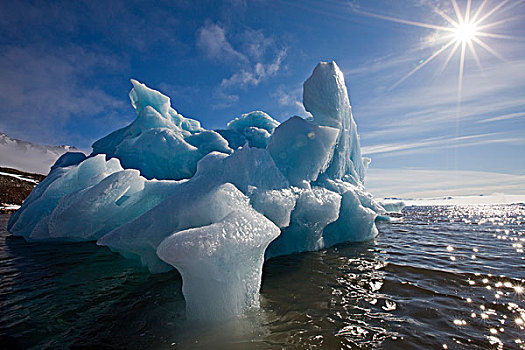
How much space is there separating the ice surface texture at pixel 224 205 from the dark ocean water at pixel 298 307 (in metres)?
0.47

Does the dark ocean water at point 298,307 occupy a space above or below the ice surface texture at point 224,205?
below

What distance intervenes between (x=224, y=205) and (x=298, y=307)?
1708mm

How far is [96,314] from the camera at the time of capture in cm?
307

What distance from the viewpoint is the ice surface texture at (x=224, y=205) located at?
2.88 metres

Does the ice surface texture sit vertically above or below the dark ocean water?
above

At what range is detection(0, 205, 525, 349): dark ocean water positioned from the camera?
246 cm

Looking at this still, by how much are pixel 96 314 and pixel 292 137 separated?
5.24 metres

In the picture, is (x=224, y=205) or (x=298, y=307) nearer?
(x=298, y=307)

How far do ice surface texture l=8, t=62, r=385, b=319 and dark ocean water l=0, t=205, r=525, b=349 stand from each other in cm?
47

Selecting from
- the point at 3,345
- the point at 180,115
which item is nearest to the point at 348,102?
the point at 3,345

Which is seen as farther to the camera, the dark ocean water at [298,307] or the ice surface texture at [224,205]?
the ice surface texture at [224,205]

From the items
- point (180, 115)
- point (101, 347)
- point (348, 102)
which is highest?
point (180, 115)

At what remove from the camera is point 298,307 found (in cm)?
319

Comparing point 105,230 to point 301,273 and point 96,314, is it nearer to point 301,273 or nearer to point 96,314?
point 96,314
